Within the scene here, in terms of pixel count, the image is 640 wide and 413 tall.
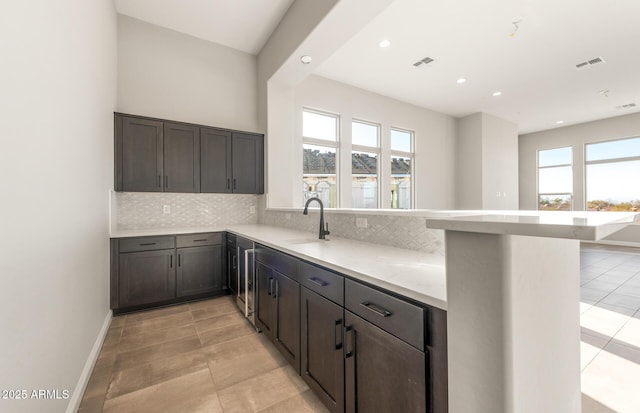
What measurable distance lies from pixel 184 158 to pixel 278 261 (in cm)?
236

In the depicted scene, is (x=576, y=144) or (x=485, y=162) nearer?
(x=485, y=162)

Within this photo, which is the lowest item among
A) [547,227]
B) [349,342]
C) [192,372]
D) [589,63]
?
[192,372]

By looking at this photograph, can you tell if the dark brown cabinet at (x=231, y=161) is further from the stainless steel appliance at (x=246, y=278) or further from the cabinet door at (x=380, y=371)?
the cabinet door at (x=380, y=371)

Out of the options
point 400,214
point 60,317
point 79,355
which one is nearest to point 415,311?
point 400,214

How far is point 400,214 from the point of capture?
1.79 meters

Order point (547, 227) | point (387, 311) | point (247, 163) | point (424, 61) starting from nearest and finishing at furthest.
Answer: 1. point (547, 227)
2. point (387, 311)
3. point (247, 163)
4. point (424, 61)

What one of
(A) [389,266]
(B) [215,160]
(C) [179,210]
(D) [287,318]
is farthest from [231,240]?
(A) [389,266]

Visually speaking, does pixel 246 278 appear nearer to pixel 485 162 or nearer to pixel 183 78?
pixel 183 78

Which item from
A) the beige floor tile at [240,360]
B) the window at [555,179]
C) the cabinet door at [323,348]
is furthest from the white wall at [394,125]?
the window at [555,179]

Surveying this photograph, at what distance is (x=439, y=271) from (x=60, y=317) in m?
1.99

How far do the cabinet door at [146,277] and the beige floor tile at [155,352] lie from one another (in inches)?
35.2

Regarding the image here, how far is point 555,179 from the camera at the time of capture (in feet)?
27.4

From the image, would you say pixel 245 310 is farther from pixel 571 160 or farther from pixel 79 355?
pixel 571 160

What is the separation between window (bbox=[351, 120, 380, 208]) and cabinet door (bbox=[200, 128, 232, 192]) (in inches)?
105
